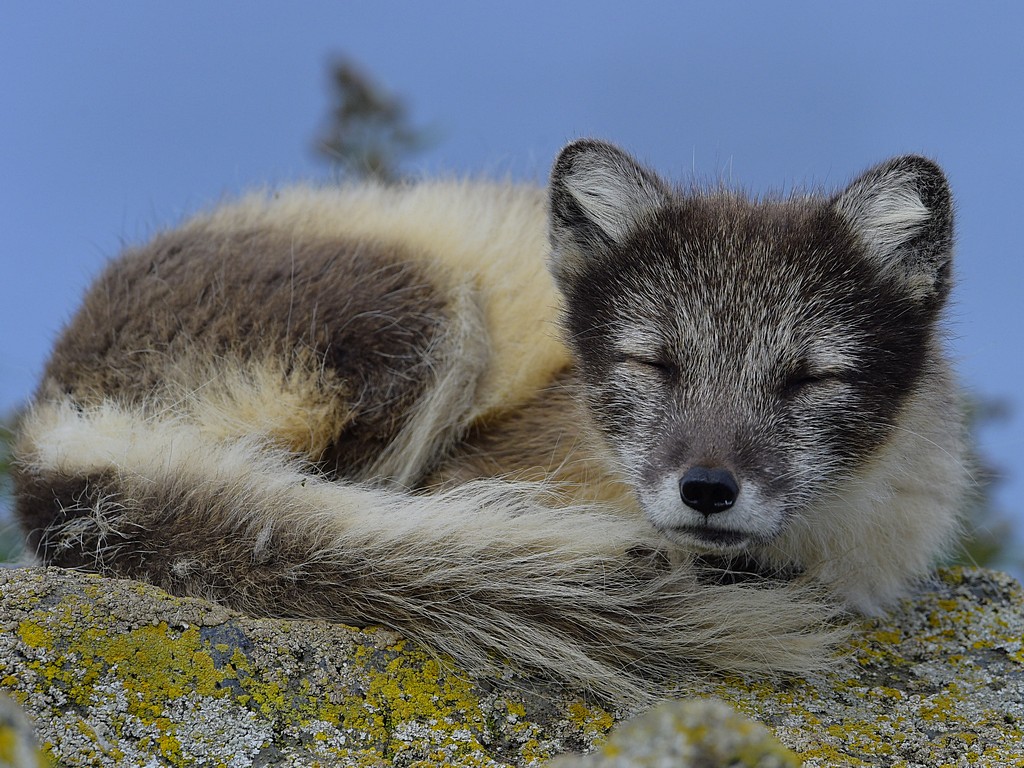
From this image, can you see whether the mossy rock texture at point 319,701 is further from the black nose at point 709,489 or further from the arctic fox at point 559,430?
the black nose at point 709,489

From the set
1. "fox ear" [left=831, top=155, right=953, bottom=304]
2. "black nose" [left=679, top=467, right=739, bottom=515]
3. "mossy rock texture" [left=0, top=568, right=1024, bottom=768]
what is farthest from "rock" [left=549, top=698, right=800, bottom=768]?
"fox ear" [left=831, top=155, right=953, bottom=304]

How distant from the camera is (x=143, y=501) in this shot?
3299 mm

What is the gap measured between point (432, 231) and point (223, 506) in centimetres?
200

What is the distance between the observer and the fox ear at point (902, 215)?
3312 mm

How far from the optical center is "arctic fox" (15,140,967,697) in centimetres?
305

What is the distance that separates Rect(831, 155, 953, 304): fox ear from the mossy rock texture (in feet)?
4.71

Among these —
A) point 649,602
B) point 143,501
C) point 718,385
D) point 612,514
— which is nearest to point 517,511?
point 612,514

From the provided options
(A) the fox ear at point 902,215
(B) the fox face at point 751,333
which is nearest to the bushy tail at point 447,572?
(B) the fox face at point 751,333

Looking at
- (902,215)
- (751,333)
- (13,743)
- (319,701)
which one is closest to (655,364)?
(751,333)

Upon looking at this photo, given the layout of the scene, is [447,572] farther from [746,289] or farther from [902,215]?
[902,215]

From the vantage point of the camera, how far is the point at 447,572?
3061mm

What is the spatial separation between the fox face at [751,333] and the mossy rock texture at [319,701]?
2.05 ft

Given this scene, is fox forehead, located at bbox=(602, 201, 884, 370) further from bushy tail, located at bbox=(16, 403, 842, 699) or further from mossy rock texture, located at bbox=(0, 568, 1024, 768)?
mossy rock texture, located at bbox=(0, 568, 1024, 768)

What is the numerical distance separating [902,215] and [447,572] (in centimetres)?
199
